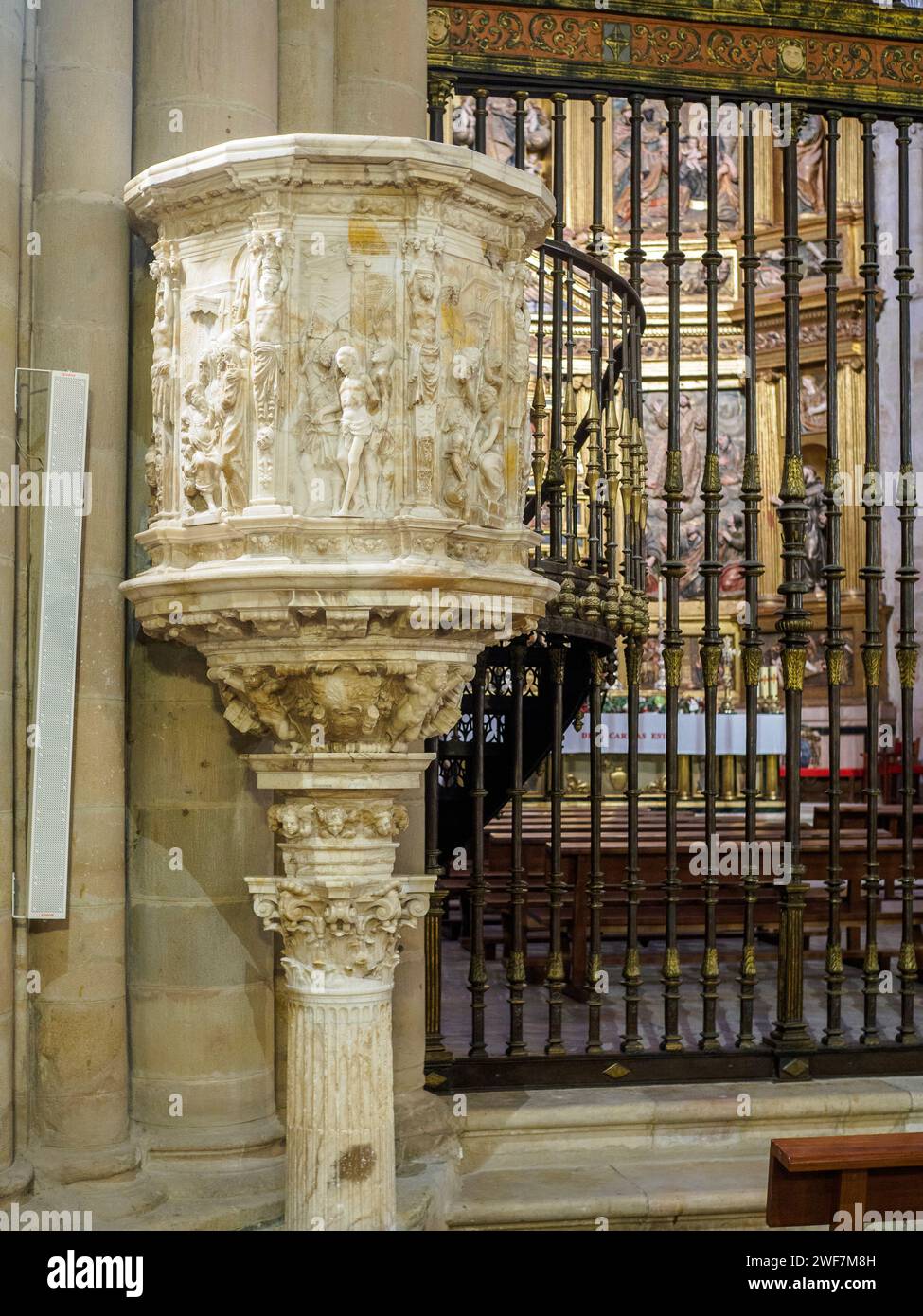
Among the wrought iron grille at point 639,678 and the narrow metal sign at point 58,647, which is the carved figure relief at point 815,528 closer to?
the wrought iron grille at point 639,678

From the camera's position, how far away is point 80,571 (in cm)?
471

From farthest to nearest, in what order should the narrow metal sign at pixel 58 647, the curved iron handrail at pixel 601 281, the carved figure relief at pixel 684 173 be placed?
1. the carved figure relief at pixel 684 173
2. the curved iron handrail at pixel 601 281
3. the narrow metal sign at pixel 58 647

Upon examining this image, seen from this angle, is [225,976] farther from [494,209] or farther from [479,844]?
[494,209]

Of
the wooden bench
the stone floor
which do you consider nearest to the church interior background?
the stone floor

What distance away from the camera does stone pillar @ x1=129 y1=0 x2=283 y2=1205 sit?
4836mm

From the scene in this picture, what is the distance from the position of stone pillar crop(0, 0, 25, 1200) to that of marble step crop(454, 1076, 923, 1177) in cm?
183

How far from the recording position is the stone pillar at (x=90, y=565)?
4.66 meters

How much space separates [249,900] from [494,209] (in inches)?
88.1

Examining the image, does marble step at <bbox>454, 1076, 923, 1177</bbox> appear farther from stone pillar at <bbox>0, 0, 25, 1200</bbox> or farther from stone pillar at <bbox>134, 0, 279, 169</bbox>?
stone pillar at <bbox>134, 0, 279, 169</bbox>

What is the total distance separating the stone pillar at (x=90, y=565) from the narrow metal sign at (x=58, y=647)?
0.07 metres

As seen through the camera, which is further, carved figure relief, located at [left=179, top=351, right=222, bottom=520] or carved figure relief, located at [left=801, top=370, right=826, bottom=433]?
carved figure relief, located at [left=801, top=370, right=826, bottom=433]

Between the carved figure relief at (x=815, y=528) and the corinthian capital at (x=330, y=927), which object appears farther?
the carved figure relief at (x=815, y=528)

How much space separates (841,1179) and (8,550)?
2998mm

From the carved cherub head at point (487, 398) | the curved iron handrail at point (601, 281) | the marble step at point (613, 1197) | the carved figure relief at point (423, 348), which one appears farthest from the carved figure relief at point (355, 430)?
the marble step at point (613, 1197)
